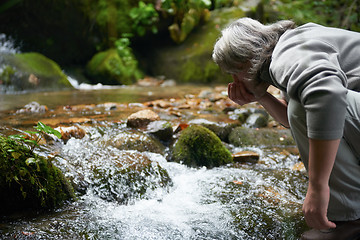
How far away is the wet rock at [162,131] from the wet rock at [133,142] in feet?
0.32

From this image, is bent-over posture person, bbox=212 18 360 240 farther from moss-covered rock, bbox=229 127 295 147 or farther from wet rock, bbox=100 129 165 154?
moss-covered rock, bbox=229 127 295 147

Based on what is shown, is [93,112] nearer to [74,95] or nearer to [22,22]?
[74,95]

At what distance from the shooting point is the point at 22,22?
297 inches

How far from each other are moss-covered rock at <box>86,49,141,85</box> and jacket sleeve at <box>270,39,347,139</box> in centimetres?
633

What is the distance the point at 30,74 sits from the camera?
235 inches

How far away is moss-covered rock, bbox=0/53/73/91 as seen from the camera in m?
5.77

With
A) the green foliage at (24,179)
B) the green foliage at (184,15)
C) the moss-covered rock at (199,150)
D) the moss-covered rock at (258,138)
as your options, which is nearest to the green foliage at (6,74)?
the green foliage at (184,15)

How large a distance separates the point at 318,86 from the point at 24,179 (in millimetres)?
1596

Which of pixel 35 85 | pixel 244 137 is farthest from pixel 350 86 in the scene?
pixel 35 85


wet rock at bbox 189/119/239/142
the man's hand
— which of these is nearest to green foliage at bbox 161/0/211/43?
wet rock at bbox 189/119/239/142

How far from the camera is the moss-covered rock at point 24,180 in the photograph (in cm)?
Answer: 184

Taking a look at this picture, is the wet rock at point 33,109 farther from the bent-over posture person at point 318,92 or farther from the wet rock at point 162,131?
the bent-over posture person at point 318,92

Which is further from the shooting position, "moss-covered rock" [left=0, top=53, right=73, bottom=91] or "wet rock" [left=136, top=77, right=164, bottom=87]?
"wet rock" [left=136, top=77, right=164, bottom=87]

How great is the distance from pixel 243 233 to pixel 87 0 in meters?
7.32
